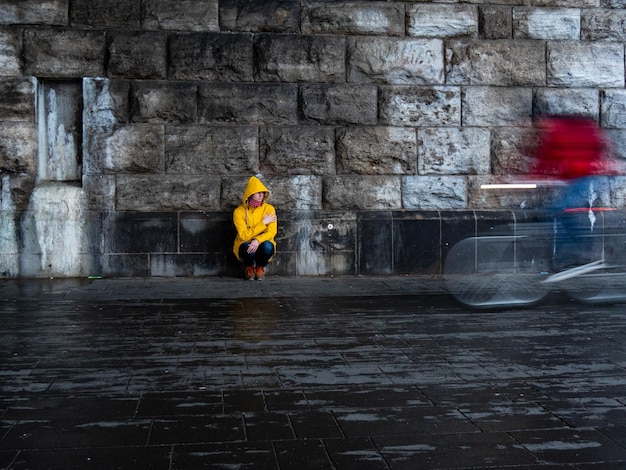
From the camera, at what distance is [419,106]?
10719 mm

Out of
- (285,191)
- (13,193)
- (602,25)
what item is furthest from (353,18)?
(13,193)

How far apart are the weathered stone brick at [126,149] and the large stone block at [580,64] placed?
5.02 meters

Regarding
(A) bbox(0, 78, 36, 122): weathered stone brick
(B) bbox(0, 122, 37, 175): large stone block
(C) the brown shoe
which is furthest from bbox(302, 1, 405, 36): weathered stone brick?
(B) bbox(0, 122, 37, 175): large stone block

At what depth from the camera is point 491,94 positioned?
10.9 meters

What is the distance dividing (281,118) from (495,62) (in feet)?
9.20

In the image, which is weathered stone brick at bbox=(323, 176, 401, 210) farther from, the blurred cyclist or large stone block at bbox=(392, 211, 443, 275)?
the blurred cyclist

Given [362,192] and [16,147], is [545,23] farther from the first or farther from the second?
[16,147]

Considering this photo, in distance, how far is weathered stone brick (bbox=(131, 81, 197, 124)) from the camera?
33.6 feet

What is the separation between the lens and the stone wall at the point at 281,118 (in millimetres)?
10164

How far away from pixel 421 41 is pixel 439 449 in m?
7.61

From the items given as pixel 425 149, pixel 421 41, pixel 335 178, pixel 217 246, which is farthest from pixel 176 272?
pixel 421 41

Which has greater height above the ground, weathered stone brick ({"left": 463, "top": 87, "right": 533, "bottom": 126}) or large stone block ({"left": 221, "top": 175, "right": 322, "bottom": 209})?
weathered stone brick ({"left": 463, "top": 87, "right": 533, "bottom": 126})

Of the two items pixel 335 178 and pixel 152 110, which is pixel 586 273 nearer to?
pixel 335 178

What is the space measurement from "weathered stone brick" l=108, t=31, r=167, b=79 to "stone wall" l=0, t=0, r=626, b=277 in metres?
0.02
